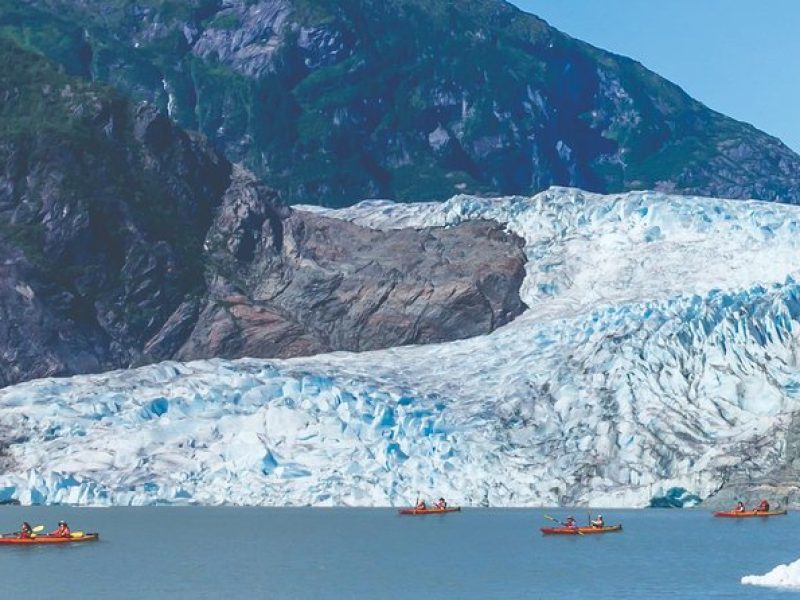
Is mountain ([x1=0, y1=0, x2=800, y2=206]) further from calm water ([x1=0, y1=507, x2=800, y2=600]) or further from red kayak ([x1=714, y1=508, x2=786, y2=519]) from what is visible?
red kayak ([x1=714, y1=508, x2=786, y2=519])

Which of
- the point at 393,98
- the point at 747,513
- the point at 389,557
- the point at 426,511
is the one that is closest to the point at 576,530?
the point at 426,511

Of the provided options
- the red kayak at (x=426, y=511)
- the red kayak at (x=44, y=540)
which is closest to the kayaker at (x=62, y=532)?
the red kayak at (x=44, y=540)

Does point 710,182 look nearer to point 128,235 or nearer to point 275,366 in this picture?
point 128,235

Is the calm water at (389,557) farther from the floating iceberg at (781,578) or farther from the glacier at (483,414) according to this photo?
the glacier at (483,414)

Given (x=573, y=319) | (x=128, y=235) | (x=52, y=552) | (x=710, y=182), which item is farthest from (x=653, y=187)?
(x=52, y=552)

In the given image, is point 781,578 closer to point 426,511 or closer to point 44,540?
point 426,511

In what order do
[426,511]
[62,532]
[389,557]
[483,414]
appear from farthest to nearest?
1. [483,414]
2. [426,511]
3. [62,532]
4. [389,557]
